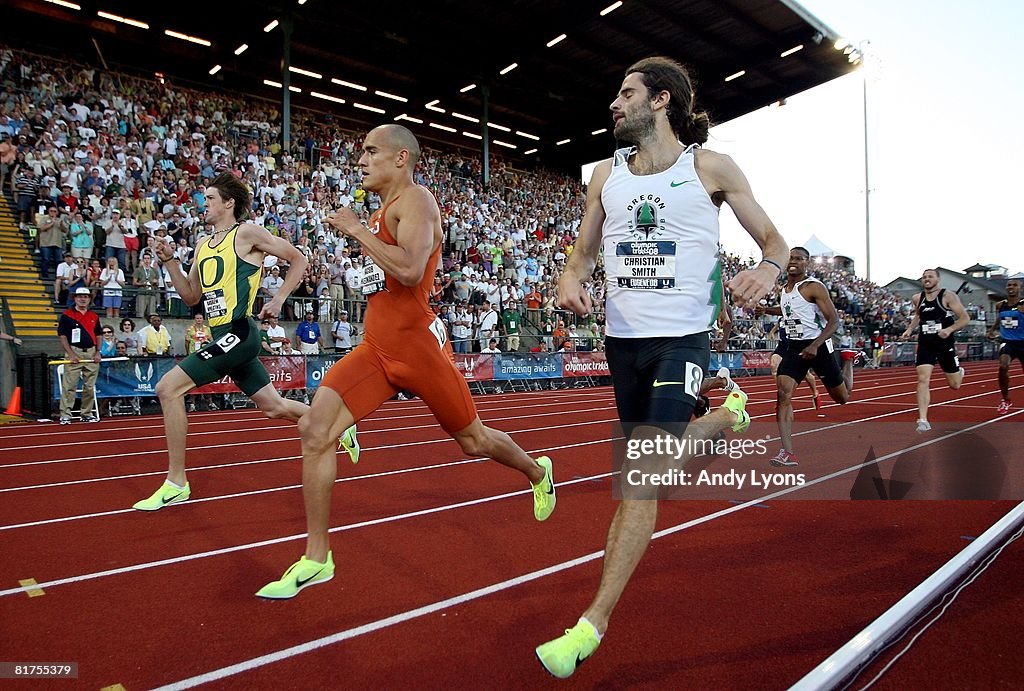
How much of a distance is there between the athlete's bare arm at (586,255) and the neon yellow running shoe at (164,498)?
368cm

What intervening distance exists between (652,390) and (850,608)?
1.54m

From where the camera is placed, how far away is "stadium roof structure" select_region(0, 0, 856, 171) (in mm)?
23250

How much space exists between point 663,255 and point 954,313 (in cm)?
802

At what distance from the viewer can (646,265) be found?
116 inches

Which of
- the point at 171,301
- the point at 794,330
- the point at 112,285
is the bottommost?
the point at 794,330

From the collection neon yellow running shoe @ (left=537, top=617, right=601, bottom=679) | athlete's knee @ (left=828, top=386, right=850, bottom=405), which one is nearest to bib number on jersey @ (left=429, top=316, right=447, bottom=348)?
neon yellow running shoe @ (left=537, top=617, right=601, bottom=679)

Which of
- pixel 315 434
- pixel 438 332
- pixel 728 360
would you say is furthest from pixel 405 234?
pixel 728 360

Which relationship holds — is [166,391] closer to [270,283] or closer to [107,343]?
[107,343]

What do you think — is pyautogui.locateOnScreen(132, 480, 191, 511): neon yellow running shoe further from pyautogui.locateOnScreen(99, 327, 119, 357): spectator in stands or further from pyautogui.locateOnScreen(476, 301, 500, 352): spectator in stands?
pyautogui.locateOnScreen(476, 301, 500, 352): spectator in stands

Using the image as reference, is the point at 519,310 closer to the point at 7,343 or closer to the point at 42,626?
the point at 7,343

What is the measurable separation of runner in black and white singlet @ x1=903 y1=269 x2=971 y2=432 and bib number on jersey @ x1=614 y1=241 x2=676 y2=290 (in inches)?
302

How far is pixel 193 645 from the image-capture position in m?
2.88

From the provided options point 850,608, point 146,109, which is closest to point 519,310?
point 146,109

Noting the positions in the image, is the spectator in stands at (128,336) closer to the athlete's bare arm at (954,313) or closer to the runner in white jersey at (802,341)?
the runner in white jersey at (802,341)
